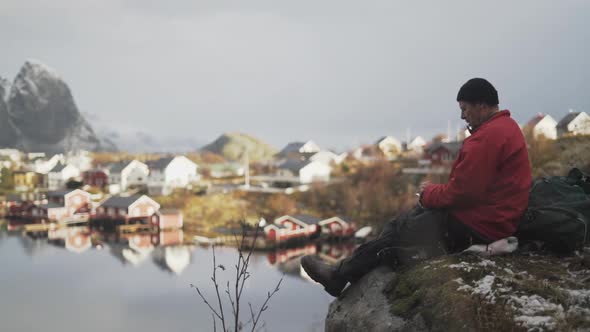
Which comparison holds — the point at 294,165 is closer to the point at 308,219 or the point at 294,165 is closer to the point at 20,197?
the point at 308,219

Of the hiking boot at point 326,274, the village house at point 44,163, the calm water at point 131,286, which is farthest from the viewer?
the village house at point 44,163

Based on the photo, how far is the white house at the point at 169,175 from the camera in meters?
26.5

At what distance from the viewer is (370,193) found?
20.4 m

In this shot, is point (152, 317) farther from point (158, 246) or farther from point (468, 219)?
point (468, 219)

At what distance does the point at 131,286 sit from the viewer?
12.0 m

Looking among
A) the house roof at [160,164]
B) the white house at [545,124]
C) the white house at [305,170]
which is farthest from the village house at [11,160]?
the white house at [545,124]

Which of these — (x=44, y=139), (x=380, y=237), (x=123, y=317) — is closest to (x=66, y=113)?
(x=44, y=139)

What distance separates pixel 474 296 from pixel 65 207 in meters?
25.0

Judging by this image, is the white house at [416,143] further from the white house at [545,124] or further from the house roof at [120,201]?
the house roof at [120,201]

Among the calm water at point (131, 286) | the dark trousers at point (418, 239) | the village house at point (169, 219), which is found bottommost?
the calm water at point (131, 286)

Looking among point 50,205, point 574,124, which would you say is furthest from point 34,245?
point 574,124

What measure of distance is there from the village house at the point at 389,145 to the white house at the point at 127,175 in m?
14.9

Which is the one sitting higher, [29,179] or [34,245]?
[29,179]

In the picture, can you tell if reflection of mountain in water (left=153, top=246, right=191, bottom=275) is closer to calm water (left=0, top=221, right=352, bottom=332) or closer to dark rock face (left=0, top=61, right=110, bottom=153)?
calm water (left=0, top=221, right=352, bottom=332)
